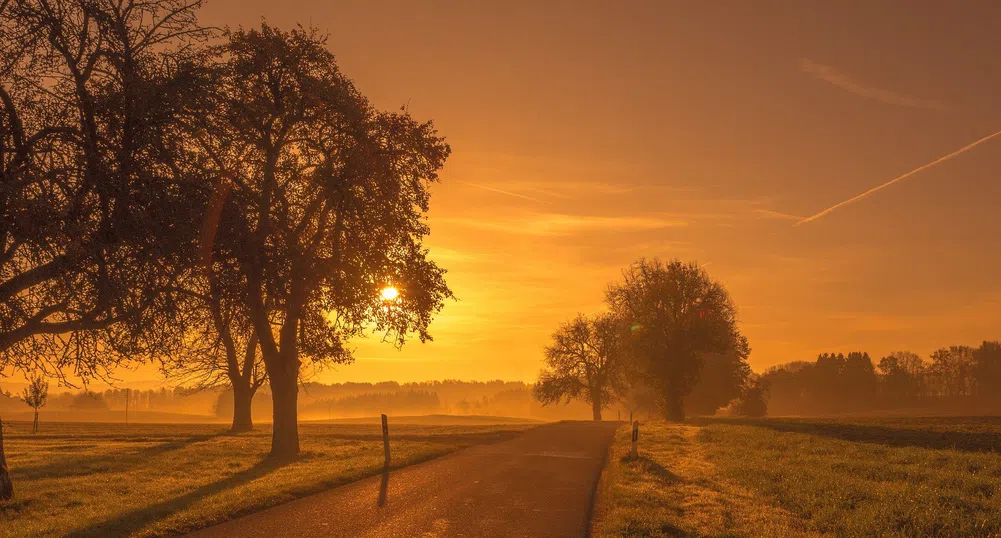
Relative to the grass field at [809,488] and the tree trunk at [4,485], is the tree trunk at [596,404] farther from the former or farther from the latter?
the tree trunk at [4,485]

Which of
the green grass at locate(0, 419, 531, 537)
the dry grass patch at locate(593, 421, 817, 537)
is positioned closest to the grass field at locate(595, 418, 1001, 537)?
the dry grass patch at locate(593, 421, 817, 537)

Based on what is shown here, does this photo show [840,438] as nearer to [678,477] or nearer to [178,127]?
[678,477]

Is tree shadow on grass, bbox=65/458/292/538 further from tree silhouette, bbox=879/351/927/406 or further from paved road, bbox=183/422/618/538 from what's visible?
tree silhouette, bbox=879/351/927/406

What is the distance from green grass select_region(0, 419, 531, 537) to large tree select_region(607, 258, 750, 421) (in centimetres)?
2757

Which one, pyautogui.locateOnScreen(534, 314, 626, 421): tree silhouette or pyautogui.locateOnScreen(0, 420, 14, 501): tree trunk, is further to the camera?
pyautogui.locateOnScreen(534, 314, 626, 421): tree silhouette

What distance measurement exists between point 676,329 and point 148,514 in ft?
149

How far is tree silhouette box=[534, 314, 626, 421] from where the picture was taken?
73000mm

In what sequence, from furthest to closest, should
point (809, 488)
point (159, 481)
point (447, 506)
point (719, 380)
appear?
1. point (719, 380)
2. point (159, 481)
3. point (809, 488)
4. point (447, 506)

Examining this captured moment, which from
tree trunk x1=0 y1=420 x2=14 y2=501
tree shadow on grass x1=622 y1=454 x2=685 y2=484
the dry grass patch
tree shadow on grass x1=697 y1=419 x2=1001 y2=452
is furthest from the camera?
tree shadow on grass x1=697 y1=419 x2=1001 y2=452

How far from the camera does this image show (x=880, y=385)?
6038 inches

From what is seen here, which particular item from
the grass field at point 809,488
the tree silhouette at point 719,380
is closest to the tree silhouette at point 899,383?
the tree silhouette at point 719,380

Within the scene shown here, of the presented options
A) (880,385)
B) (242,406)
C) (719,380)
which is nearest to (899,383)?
(880,385)

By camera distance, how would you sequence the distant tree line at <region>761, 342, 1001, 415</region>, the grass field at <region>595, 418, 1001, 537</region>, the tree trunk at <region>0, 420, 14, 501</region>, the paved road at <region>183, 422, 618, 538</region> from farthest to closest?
1. the distant tree line at <region>761, 342, 1001, 415</region>
2. the tree trunk at <region>0, 420, 14, 501</region>
3. the grass field at <region>595, 418, 1001, 537</region>
4. the paved road at <region>183, 422, 618, 538</region>

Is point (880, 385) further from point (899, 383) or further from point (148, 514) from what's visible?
point (148, 514)
